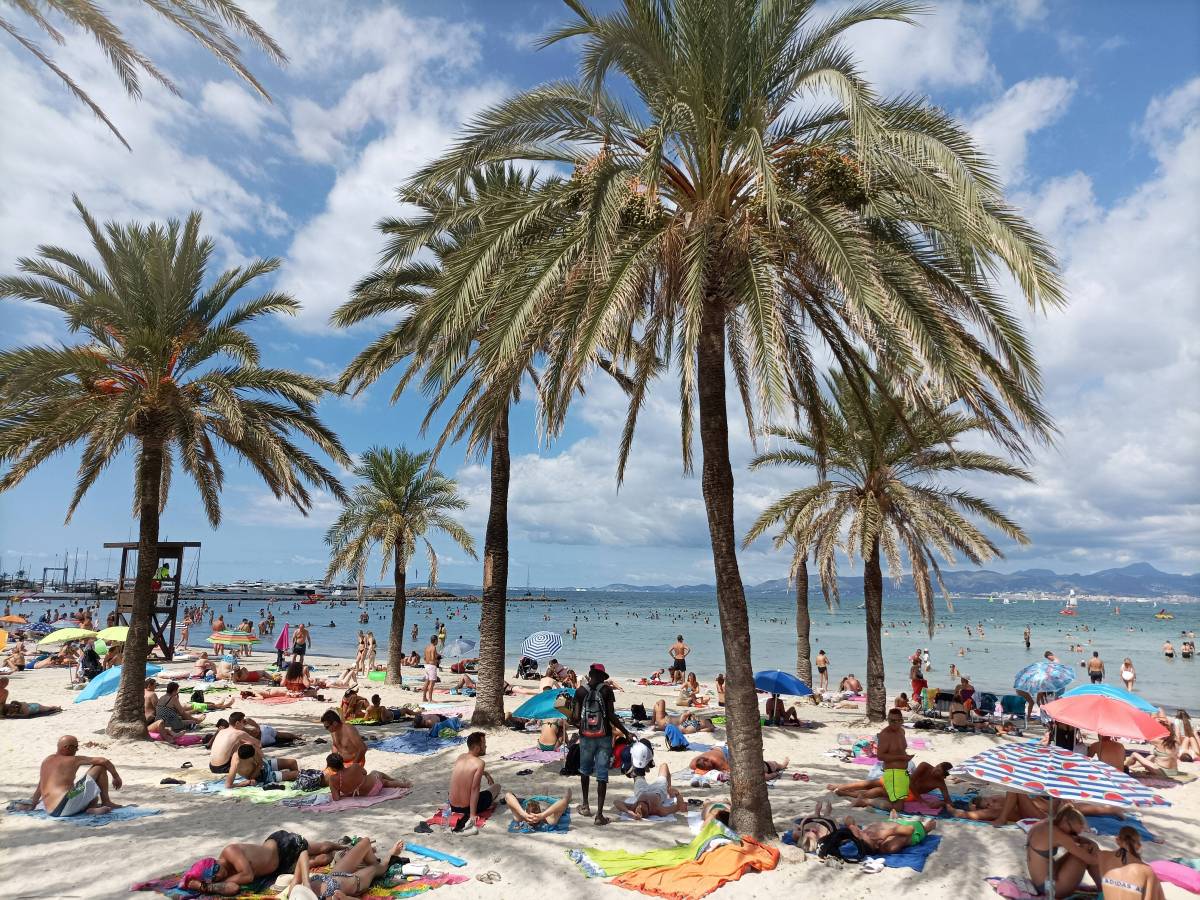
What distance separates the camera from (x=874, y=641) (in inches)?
636

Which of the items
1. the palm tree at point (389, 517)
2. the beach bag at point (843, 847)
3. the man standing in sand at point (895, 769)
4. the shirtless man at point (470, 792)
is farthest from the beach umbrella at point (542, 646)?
the beach bag at point (843, 847)

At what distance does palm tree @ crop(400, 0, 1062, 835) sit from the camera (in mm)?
7051

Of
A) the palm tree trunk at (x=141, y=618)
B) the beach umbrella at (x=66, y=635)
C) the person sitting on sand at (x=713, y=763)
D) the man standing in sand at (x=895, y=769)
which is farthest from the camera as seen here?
the beach umbrella at (x=66, y=635)

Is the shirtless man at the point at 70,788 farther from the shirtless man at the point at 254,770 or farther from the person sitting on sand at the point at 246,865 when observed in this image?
the person sitting on sand at the point at 246,865

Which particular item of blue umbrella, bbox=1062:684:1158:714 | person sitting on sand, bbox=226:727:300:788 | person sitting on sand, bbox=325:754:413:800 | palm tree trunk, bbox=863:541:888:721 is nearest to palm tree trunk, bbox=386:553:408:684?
person sitting on sand, bbox=226:727:300:788

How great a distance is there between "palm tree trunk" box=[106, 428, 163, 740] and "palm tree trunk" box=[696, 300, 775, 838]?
10.1 meters

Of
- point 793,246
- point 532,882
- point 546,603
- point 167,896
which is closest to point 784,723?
point 532,882

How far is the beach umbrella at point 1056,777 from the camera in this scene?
5.62m

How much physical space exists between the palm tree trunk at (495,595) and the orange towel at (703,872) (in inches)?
289

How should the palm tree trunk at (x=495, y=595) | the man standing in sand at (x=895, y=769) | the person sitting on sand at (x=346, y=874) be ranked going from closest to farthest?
the person sitting on sand at (x=346, y=874), the man standing in sand at (x=895, y=769), the palm tree trunk at (x=495, y=595)

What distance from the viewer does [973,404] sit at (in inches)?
300

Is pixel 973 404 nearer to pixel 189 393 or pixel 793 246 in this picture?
pixel 793 246

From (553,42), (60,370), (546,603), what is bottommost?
(546,603)

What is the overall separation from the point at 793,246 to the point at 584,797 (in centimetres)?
708
